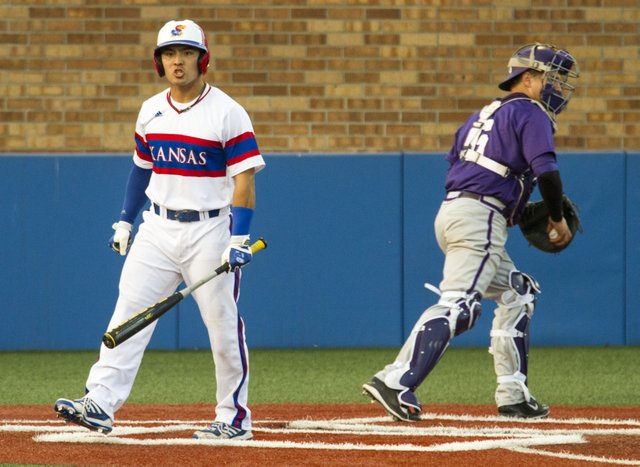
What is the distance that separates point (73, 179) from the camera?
11.4 meters

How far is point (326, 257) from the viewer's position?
11.5 m

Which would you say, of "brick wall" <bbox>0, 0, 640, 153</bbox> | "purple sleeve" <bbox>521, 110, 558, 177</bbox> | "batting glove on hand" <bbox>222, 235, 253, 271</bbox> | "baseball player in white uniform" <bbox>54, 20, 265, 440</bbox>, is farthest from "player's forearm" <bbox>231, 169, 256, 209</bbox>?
"brick wall" <bbox>0, 0, 640, 153</bbox>

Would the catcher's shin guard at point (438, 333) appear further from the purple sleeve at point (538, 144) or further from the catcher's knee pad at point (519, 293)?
the purple sleeve at point (538, 144)

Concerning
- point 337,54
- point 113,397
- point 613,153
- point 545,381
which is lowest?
point 545,381

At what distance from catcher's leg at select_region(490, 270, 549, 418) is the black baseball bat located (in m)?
1.84

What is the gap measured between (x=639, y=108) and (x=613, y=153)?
1.33 meters

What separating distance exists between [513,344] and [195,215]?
2010 mm

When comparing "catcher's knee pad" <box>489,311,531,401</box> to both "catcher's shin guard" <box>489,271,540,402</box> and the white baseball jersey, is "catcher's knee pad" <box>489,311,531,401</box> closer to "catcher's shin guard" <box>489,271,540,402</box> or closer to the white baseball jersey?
"catcher's shin guard" <box>489,271,540,402</box>

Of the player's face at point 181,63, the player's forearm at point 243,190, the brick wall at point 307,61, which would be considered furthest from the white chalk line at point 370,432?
the brick wall at point 307,61

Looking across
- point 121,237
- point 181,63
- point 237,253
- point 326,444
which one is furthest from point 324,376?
point 181,63

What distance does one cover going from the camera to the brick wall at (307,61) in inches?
488

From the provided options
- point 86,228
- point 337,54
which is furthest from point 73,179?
point 337,54

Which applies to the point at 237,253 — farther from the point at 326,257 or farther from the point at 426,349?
the point at 326,257

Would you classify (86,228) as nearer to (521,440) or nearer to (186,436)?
(186,436)
